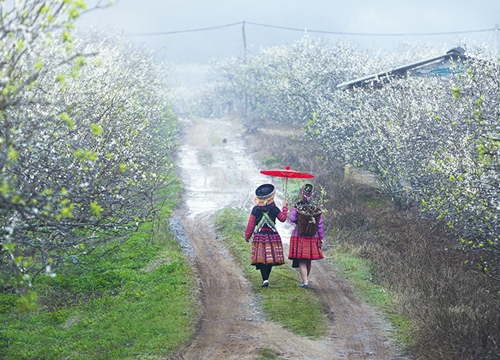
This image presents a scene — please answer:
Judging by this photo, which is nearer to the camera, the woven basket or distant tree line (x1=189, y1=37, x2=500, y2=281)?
distant tree line (x1=189, y1=37, x2=500, y2=281)

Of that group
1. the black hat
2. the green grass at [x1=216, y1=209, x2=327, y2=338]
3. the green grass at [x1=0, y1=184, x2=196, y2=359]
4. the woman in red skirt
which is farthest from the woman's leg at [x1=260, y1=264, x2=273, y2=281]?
the green grass at [x1=0, y1=184, x2=196, y2=359]

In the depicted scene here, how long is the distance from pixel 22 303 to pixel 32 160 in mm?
5023

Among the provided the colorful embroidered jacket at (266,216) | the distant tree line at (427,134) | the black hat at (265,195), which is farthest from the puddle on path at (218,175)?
the black hat at (265,195)

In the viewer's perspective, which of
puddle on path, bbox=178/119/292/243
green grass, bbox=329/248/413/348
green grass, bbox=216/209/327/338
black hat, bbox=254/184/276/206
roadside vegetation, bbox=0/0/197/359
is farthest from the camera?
puddle on path, bbox=178/119/292/243

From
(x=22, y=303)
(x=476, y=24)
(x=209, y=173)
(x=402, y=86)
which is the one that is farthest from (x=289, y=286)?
(x=476, y=24)

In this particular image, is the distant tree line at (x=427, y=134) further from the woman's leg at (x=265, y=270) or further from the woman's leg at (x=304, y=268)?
the woman's leg at (x=265, y=270)

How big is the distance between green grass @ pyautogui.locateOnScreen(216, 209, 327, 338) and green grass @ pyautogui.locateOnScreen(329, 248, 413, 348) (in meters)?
1.51

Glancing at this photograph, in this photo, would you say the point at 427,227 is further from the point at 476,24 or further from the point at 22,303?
the point at 476,24

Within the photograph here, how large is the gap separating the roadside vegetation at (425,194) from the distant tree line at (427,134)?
52mm

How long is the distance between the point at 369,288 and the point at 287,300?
2.74 metres

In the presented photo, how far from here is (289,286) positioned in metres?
16.6

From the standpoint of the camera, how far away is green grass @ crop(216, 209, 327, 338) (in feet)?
45.0

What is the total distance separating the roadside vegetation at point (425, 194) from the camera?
12375 mm

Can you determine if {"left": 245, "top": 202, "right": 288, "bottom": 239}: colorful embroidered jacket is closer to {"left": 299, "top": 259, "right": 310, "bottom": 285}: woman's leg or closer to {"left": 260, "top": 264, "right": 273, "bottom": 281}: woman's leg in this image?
{"left": 260, "top": 264, "right": 273, "bottom": 281}: woman's leg
